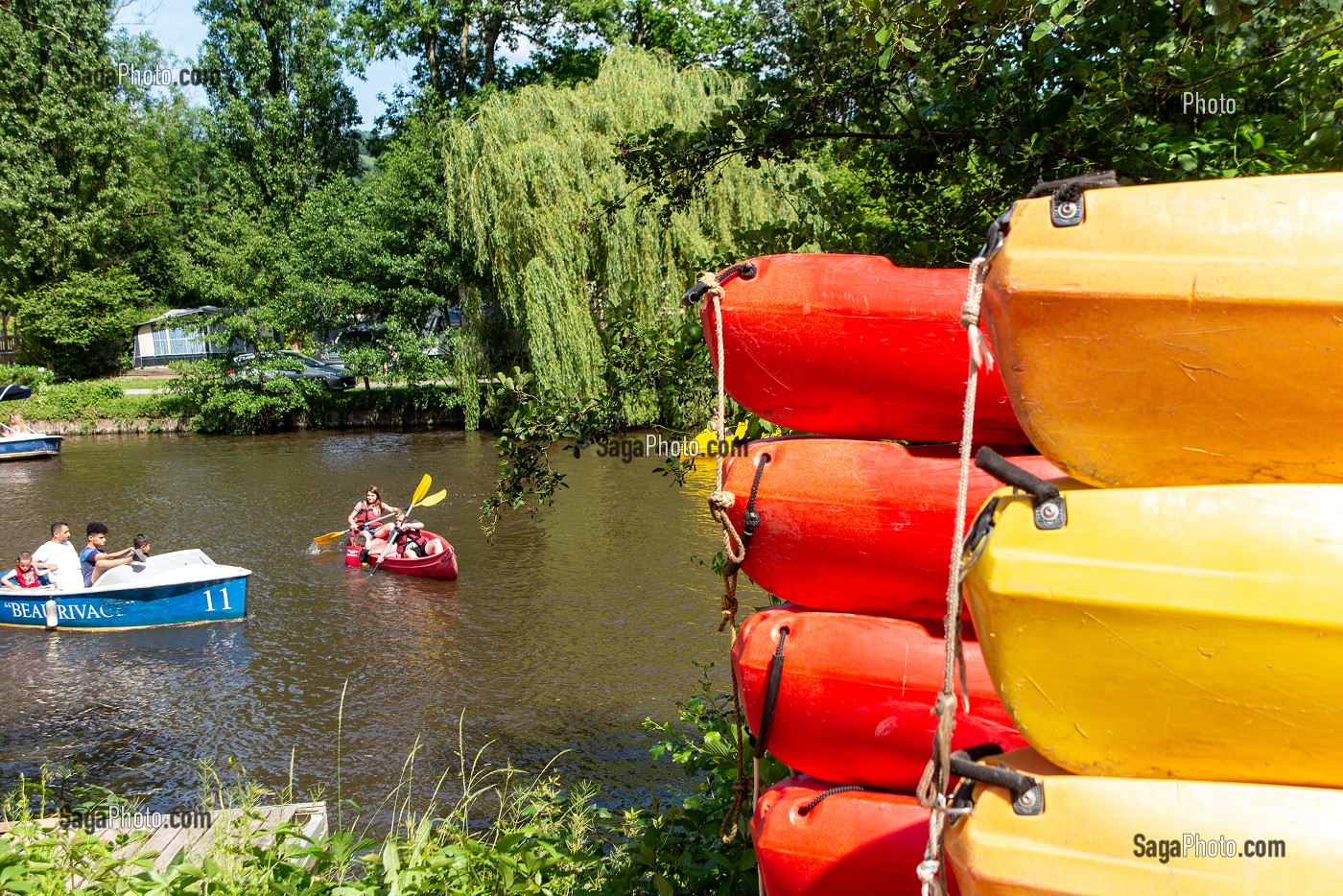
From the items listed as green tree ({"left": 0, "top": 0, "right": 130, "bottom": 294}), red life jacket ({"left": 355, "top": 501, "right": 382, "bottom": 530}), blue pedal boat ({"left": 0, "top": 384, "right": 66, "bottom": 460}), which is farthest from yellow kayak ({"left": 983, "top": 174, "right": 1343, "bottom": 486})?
green tree ({"left": 0, "top": 0, "right": 130, "bottom": 294})

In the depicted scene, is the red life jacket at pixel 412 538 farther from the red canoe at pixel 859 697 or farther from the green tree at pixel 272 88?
the green tree at pixel 272 88

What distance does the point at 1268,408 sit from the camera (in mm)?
1699

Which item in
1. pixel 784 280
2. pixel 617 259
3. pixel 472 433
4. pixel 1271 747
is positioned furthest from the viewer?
pixel 472 433

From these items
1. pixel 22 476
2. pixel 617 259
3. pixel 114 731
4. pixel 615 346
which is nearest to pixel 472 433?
pixel 617 259

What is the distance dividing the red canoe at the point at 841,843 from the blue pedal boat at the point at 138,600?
1153 cm

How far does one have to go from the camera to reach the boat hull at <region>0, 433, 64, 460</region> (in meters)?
26.3

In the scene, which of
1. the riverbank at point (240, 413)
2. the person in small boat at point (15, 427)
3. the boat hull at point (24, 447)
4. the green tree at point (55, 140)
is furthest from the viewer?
the green tree at point (55, 140)

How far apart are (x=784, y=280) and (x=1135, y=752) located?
145 centimetres

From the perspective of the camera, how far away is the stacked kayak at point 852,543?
8.60 ft

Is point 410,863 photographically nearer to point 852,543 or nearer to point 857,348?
point 852,543

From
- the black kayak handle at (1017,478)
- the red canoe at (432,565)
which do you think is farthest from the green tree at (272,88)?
the black kayak handle at (1017,478)

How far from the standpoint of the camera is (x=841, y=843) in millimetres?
2648

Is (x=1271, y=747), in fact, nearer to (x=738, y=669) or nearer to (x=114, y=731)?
(x=738, y=669)

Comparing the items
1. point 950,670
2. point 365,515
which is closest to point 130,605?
point 365,515
